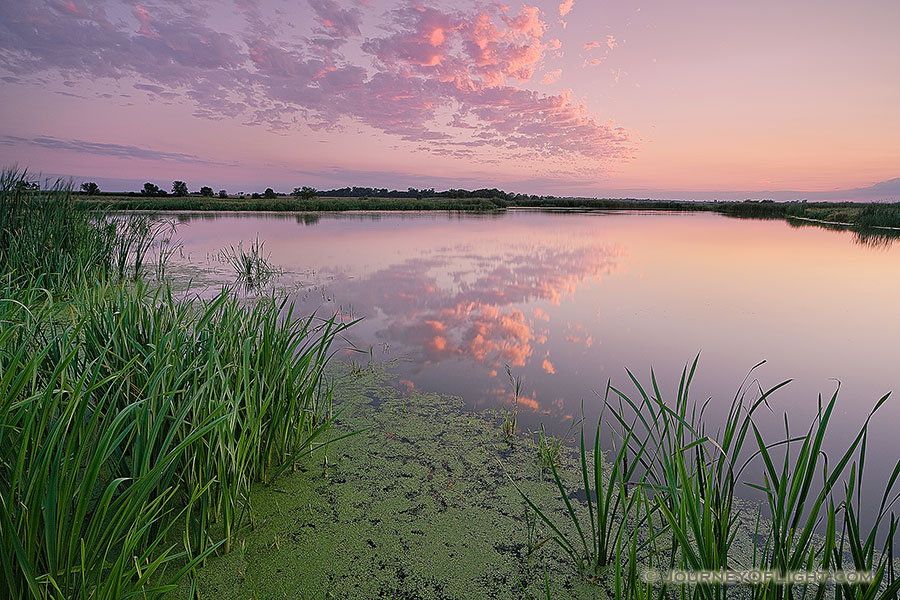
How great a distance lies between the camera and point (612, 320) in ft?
18.6

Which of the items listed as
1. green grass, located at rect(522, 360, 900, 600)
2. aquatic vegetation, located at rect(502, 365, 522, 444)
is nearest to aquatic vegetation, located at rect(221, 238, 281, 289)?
aquatic vegetation, located at rect(502, 365, 522, 444)

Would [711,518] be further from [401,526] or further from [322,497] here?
[322,497]

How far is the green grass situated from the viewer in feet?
3.96

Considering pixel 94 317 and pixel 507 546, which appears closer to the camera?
pixel 507 546

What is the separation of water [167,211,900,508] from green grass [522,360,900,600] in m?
0.58

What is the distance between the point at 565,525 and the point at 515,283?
5.86 m

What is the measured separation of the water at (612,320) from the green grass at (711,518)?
1.89 feet

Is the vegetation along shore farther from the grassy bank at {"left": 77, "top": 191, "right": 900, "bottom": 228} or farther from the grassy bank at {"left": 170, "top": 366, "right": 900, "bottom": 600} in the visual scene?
the grassy bank at {"left": 77, "top": 191, "right": 900, "bottom": 228}

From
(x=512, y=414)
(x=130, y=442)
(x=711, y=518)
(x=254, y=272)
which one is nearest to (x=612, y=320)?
(x=512, y=414)

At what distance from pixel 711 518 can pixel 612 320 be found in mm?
4138

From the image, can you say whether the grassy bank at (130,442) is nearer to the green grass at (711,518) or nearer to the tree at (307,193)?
the green grass at (711,518)

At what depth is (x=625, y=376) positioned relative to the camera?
3879mm

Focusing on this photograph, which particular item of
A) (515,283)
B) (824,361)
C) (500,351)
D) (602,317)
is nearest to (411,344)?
(500,351)

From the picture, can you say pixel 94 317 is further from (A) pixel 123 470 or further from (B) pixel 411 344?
(B) pixel 411 344
